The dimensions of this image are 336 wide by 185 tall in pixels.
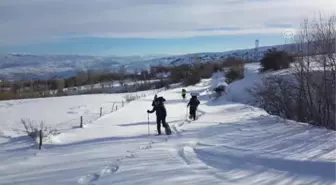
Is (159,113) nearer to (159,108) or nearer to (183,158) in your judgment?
(159,108)

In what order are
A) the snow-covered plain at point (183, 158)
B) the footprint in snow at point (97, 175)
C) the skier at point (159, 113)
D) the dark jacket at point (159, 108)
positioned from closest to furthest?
the footprint in snow at point (97, 175) < the snow-covered plain at point (183, 158) < the skier at point (159, 113) < the dark jacket at point (159, 108)

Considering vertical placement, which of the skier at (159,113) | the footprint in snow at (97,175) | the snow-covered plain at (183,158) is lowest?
the snow-covered plain at (183,158)

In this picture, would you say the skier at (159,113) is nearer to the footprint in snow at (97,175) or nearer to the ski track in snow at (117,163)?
the ski track in snow at (117,163)

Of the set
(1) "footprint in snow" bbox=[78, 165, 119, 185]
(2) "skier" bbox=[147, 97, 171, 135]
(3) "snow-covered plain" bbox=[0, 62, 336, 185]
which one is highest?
(2) "skier" bbox=[147, 97, 171, 135]

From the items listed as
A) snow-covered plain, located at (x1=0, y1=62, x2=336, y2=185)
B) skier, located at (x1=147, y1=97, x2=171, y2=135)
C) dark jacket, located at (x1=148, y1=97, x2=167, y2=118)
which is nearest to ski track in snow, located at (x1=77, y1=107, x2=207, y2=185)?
snow-covered plain, located at (x1=0, y1=62, x2=336, y2=185)

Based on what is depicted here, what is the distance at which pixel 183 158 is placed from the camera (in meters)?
11.7

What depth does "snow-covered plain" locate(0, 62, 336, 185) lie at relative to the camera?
9766mm

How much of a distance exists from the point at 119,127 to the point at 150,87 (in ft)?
227

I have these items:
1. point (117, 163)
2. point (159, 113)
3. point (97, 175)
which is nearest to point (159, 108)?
point (159, 113)

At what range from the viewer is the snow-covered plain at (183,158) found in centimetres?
977

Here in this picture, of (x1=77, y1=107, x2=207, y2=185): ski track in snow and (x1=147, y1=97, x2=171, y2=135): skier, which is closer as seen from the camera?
(x1=77, y1=107, x2=207, y2=185): ski track in snow

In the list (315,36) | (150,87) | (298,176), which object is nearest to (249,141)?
(298,176)

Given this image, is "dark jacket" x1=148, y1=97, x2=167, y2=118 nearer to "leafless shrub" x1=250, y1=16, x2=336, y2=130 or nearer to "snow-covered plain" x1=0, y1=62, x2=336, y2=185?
"snow-covered plain" x1=0, y1=62, x2=336, y2=185

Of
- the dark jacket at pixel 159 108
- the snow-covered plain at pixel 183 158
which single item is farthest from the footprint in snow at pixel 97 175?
the dark jacket at pixel 159 108
